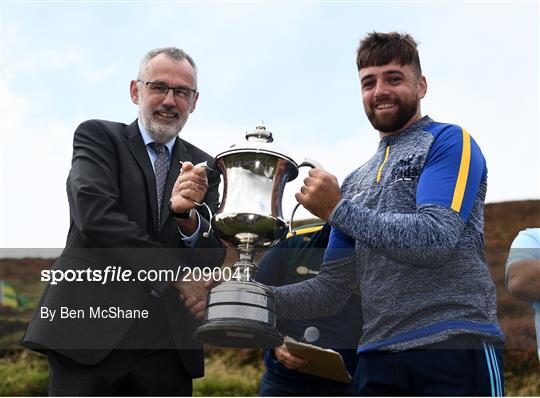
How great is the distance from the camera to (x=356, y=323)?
14.4 ft

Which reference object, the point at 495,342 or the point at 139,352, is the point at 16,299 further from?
the point at 495,342

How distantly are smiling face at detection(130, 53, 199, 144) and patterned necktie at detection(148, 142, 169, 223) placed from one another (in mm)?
35

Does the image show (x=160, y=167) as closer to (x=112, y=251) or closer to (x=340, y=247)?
(x=112, y=251)

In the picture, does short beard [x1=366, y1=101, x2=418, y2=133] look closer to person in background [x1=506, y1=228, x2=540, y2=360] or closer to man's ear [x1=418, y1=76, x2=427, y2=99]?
man's ear [x1=418, y1=76, x2=427, y2=99]

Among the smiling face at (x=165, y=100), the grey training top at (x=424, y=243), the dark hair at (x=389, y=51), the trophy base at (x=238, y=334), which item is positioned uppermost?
the smiling face at (x=165, y=100)

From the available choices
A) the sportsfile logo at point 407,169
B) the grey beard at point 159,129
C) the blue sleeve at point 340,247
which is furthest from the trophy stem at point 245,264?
the grey beard at point 159,129

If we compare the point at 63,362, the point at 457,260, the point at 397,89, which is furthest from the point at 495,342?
the point at 63,362

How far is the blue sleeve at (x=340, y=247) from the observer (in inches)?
108

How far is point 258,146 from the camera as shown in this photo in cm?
267

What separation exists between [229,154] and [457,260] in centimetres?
95

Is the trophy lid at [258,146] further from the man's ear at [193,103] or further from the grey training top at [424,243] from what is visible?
the man's ear at [193,103]

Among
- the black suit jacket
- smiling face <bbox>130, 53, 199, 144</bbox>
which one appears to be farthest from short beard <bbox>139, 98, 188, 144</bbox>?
the black suit jacket

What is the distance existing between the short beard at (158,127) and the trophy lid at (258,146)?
0.59 m

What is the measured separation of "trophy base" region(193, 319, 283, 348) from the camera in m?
2.49
